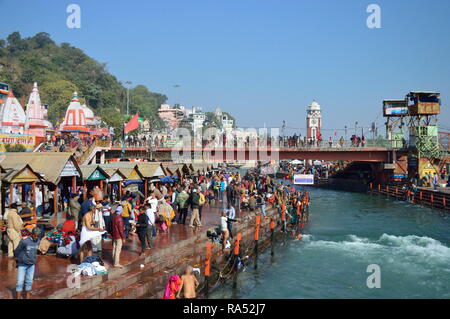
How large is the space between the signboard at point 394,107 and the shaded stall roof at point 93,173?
42.0 m

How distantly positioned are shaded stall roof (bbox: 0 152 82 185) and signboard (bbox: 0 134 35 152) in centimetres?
1300

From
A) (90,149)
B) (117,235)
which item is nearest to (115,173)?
(117,235)

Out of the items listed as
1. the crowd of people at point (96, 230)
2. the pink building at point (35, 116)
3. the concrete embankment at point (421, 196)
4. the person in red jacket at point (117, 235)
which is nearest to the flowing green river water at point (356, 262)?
the crowd of people at point (96, 230)

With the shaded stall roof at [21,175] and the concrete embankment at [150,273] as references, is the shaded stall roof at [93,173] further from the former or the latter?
the concrete embankment at [150,273]

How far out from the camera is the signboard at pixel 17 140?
28.0 metres

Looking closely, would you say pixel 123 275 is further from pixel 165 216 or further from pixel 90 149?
pixel 90 149

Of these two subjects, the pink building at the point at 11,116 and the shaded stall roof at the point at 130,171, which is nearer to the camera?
the shaded stall roof at the point at 130,171

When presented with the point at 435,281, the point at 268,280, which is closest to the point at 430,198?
the point at 435,281

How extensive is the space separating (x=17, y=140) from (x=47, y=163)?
656 inches

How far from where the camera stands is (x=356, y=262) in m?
19.6

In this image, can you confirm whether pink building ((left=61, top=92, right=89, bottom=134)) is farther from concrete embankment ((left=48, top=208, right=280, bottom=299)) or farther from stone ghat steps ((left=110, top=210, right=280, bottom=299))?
stone ghat steps ((left=110, top=210, right=280, bottom=299))

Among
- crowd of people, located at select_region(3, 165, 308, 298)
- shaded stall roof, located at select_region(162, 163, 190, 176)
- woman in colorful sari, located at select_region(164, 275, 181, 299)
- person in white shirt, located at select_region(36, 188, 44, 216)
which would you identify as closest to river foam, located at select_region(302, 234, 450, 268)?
crowd of people, located at select_region(3, 165, 308, 298)

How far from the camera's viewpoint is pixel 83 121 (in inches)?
1620
